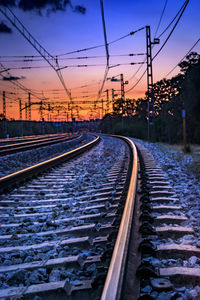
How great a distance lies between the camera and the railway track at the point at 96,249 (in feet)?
6.73

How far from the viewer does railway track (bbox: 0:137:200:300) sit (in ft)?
6.73

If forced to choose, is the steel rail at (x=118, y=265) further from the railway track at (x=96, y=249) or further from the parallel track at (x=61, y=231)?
the parallel track at (x=61, y=231)

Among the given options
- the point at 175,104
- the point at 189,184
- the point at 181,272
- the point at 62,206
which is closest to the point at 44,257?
the point at 181,272

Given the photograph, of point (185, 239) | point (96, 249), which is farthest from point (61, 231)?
point (185, 239)

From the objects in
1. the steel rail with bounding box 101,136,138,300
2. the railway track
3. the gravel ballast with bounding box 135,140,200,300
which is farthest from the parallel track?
the gravel ballast with bounding box 135,140,200,300

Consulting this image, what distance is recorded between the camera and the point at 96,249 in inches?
116

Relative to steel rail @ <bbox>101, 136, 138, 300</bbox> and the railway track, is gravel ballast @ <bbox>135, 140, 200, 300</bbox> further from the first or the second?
steel rail @ <bbox>101, 136, 138, 300</bbox>

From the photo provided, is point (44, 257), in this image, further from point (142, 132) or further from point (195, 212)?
point (142, 132)

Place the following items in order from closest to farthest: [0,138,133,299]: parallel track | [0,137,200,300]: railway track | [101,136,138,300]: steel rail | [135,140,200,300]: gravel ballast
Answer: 1. [101,136,138,300]: steel rail
2. [135,140,200,300]: gravel ballast
3. [0,137,200,300]: railway track
4. [0,138,133,299]: parallel track

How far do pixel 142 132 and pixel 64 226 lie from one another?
48.2m

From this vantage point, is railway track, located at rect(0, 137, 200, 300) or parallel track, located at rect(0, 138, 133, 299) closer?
railway track, located at rect(0, 137, 200, 300)

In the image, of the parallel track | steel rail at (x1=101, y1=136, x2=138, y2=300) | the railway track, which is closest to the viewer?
steel rail at (x1=101, y1=136, x2=138, y2=300)

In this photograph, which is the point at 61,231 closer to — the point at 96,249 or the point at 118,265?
the point at 96,249

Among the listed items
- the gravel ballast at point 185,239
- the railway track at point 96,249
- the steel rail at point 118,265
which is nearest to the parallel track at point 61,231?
the railway track at point 96,249
